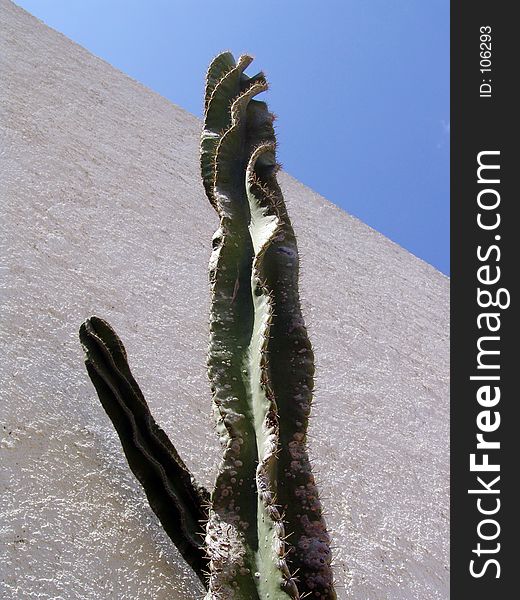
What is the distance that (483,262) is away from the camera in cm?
244

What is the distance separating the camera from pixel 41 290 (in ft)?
6.21

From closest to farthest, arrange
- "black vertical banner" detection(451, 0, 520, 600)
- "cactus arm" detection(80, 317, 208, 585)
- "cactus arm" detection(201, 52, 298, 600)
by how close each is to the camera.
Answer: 1. "cactus arm" detection(201, 52, 298, 600)
2. "cactus arm" detection(80, 317, 208, 585)
3. "black vertical banner" detection(451, 0, 520, 600)

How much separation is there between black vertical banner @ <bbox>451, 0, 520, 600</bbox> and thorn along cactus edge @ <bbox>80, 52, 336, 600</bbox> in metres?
1.08

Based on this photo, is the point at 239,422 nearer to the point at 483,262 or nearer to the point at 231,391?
the point at 231,391

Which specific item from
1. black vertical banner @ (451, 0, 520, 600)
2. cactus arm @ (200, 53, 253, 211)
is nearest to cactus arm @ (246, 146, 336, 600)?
cactus arm @ (200, 53, 253, 211)

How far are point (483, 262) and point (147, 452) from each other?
1.52 meters

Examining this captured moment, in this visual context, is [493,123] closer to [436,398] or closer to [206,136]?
[436,398]

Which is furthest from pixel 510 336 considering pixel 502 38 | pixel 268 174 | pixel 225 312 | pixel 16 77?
pixel 16 77

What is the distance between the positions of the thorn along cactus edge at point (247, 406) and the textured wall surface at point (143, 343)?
6.1 inches

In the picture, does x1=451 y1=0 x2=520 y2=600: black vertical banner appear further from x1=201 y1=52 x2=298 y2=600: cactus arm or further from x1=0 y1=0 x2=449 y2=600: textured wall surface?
x1=201 y1=52 x2=298 y2=600: cactus arm

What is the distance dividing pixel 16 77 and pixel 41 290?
1585 mm

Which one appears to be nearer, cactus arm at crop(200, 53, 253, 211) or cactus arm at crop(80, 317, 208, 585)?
cactus arm at crop(80, 317, 208, 585)

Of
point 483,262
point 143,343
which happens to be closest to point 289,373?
point 143,343

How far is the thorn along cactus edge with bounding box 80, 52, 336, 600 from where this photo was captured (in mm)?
1001
